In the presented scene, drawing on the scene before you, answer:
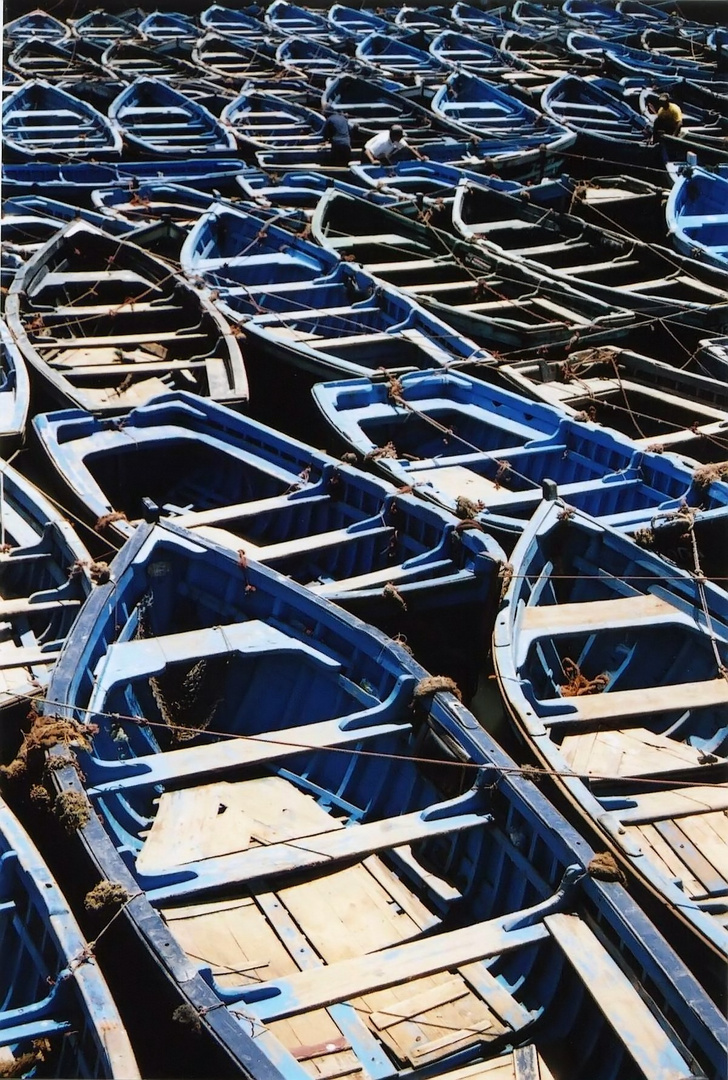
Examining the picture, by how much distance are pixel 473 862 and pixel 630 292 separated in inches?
402

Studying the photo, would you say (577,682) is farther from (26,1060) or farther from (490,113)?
(490,113)

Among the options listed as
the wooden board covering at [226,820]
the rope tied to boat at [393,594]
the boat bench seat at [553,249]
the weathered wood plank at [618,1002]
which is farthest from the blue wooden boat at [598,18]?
the weathered wood plank at [618,1002]

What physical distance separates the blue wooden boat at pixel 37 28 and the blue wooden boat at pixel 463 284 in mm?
14425

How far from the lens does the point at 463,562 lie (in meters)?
10.1

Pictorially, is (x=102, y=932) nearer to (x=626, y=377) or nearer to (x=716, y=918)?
(x=716, y=918)

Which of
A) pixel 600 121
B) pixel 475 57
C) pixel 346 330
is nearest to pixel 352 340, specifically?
pixel 346 330

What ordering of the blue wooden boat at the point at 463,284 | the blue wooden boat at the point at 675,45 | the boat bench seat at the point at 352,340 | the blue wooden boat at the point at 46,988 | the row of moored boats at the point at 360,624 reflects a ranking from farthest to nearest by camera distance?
the blue wooden boat at the point at 675,45, the blue wooden boat at the point at 463,284, the boat bench seat at the point at 352,340, the row of moored boats at the point at 360,624, the blue wooden boat at the point at 46,988

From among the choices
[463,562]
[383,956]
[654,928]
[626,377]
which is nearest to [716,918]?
[654,928]

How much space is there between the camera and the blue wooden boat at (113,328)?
13555mm

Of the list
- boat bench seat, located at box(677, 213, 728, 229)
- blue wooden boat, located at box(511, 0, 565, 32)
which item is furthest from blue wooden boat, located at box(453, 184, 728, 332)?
blue wooden boat, located at box(511, 0, 565, 32)

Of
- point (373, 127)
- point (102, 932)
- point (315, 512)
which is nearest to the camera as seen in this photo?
point (102, 932)

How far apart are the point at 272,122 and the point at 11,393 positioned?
45.7 ft

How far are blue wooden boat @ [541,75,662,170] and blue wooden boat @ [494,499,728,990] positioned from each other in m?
14.7

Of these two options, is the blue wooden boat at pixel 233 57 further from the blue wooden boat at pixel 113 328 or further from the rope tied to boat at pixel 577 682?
the rope tied to boat at pixel 577 682
